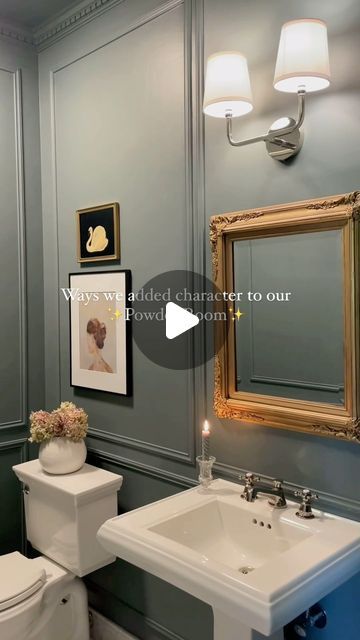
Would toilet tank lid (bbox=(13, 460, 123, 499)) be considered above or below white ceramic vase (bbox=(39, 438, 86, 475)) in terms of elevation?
below

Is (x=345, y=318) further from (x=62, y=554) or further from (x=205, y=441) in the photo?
(x=62, y=554)

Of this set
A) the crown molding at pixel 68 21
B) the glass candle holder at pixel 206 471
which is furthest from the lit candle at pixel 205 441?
the crown molding at pixel 68 21

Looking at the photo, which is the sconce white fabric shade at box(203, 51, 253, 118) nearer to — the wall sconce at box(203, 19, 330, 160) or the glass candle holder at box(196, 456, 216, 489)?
the wall sconce at box(203, 19, 330, 160)

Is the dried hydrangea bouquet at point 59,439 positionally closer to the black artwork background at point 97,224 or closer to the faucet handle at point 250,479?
the black artwork background at point 97,224

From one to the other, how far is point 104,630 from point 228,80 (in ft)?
7.45

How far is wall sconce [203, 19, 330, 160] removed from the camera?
1427 mm

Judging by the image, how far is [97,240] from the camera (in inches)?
93.7

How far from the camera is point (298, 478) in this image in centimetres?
167

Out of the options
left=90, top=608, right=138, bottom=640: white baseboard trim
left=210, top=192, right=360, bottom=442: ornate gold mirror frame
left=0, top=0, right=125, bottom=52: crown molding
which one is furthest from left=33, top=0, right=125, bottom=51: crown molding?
left=90, top=608, right=138, bottom=640: white baseboard trim

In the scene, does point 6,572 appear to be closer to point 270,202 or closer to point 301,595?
point 301,595

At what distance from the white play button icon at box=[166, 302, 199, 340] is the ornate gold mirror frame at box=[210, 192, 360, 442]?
0.42 feet

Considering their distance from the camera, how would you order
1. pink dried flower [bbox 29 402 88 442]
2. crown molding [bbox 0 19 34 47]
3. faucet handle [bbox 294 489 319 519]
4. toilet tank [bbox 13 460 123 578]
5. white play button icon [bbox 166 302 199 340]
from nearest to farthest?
faucet handle [bbox 294 489 319 519] < white play button icon [bbox 166 302 199 340] < toilet tank [bbox 13 460 123 578] < pink dried flower [bbox 29 402 88 442] < crown molding [bbox 0 19 34 47]

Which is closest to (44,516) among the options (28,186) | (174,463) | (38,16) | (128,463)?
(128,463)

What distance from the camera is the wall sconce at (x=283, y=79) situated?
143cm
